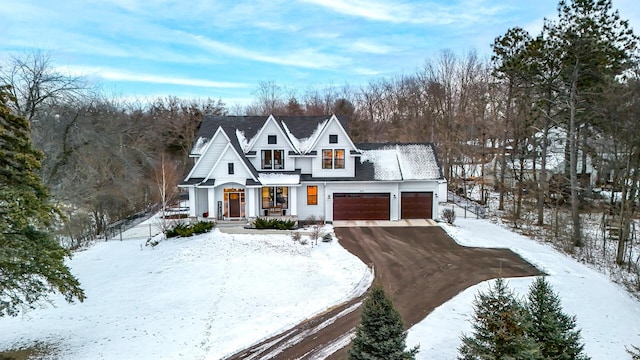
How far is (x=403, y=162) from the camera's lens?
1053 inches

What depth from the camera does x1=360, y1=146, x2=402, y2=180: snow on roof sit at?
25719 mm

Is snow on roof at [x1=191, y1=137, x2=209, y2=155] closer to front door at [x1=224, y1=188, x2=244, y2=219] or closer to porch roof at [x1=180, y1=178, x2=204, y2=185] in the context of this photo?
porch roof at [x1=180, y1=178, x2=204, y2=185]

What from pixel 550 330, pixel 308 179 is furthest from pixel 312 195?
pixel 550 330

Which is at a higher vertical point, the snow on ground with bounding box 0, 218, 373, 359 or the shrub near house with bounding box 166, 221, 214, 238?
the shrub near house with bounding box 166, 221, 214, 238

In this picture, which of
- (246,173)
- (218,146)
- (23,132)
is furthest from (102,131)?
(23,132)

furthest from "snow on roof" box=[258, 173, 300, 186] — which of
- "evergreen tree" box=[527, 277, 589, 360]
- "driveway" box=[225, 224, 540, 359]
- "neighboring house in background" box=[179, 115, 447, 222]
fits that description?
"evergreen tree" box=[527, 277, 589, 360]

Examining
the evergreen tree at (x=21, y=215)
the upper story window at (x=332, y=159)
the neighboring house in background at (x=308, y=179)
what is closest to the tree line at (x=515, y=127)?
the evergreen tree at (x=21, y=215)

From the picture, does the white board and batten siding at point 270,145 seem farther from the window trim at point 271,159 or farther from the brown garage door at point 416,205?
the brown garage door at point 416,205

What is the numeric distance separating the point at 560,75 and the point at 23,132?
24.8 meters

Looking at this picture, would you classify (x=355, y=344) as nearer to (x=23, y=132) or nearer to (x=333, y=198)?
(x=23, y=132)

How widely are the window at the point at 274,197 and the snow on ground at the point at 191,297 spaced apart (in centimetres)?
447

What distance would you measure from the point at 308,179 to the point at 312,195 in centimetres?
108

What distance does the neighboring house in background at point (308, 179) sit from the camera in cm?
2466

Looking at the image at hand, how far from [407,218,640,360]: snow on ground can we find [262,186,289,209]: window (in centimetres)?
1329
